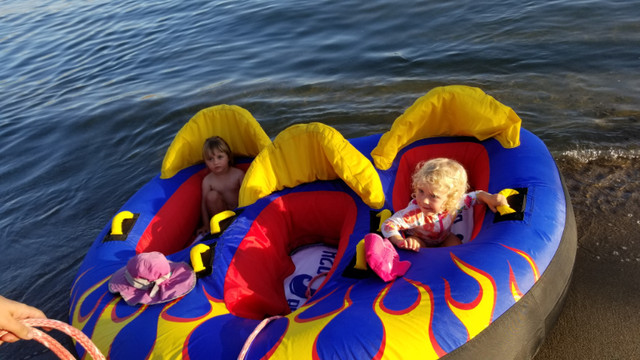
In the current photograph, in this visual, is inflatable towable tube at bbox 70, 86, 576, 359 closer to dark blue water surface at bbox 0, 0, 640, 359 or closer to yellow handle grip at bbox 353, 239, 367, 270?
yellow handle grip at bbox 353, 239, 367, 270

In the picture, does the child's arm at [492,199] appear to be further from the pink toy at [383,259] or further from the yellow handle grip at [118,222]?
the yellow handle grip at [118,222]

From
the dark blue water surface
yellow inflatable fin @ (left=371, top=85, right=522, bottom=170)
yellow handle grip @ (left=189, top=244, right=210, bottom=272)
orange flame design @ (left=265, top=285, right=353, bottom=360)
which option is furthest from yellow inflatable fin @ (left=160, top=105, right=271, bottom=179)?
orange flame design @ (left=265, top=285, right=353, bottom=360)

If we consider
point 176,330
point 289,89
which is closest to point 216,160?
point 176,330

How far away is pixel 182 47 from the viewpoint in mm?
9797

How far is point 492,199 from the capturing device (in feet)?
10.1

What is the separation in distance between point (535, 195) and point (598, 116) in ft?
9.37

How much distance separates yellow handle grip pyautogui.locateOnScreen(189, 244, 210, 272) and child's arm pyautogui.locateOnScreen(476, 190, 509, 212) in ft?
5.73

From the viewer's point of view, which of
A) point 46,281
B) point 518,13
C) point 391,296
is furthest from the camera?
point 518,13

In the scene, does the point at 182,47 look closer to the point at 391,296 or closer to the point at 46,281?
the point at 46,281

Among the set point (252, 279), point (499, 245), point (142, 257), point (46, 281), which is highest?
point (142, 257)

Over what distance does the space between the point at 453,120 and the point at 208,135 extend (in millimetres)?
2030

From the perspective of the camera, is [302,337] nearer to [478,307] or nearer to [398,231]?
[478,307]

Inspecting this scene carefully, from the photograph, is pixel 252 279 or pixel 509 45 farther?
pixel 509 45

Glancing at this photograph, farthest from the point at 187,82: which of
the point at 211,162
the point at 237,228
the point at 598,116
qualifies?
the point at 598,116
